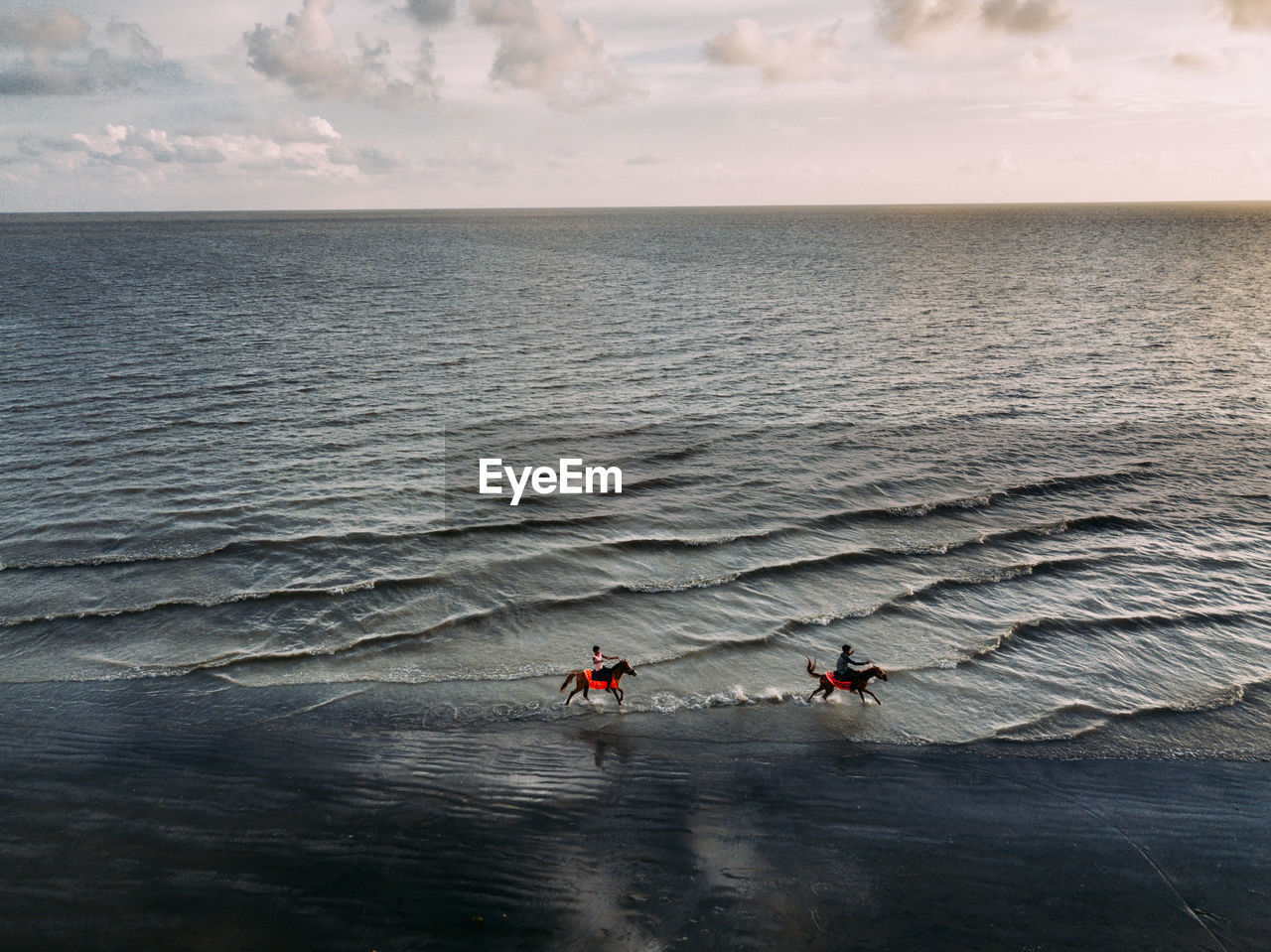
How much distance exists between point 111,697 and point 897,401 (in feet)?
131

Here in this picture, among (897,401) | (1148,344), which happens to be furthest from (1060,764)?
(1148,344)

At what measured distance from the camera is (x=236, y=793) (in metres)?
14.1

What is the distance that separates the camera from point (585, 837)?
13.3 metres

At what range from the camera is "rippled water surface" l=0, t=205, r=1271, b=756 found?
1861 cm

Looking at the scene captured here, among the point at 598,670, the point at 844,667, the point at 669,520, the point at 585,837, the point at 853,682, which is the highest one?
the point at 669,520

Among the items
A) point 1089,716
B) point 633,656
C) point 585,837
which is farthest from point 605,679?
point 1089,716

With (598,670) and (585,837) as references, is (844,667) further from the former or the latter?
(585,837)

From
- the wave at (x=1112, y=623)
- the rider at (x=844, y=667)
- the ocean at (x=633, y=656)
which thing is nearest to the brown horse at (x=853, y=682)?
the rider at (x=844, y=667)

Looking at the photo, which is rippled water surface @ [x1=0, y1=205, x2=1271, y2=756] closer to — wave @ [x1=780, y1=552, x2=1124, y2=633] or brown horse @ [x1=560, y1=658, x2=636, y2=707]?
wave @ [x1=780, y1=552, x2=1124, y2=633]

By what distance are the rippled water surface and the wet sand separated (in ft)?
4.29

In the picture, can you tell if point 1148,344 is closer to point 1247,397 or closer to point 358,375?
point 1247,397

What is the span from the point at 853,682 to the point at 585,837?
770 cm

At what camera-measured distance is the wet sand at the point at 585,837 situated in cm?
1139

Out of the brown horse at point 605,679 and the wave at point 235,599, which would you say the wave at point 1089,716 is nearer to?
the brown horse at point 605,679
